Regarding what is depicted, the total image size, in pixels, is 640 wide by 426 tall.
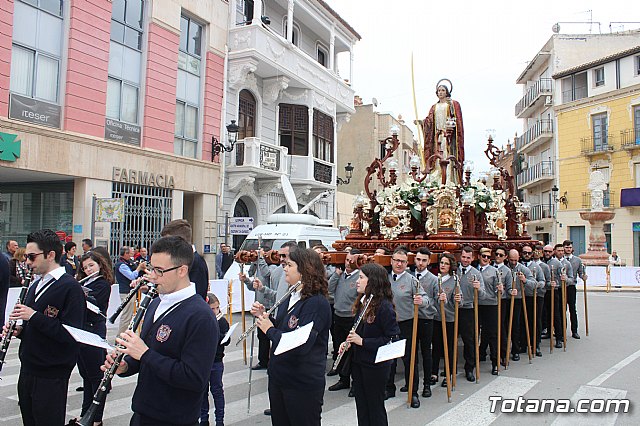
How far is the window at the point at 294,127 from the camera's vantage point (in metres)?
22.8

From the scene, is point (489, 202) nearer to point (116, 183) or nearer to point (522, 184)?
point (116, 183)

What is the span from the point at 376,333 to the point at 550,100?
125 ft

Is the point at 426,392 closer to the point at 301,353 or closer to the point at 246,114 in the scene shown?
the point at 301,353

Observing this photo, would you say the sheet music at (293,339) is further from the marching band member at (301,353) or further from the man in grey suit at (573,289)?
the man in grey suit at (573,289)

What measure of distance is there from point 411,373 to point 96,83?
42.9ft

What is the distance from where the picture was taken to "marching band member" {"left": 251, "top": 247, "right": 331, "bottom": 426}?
3990 millimetres

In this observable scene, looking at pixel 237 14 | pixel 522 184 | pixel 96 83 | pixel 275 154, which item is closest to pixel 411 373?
pixel 96 83

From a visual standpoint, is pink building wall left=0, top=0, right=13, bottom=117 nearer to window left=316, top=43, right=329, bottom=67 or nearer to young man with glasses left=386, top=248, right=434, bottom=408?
young man with glasses left=386, top=248, right=434, bottom=408

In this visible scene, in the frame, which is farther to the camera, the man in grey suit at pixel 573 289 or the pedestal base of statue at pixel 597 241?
the pedestal base of statue at pixel 597 241

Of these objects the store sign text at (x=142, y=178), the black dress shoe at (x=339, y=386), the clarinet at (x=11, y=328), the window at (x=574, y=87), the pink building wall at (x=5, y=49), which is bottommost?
the black dress shoe at (x=339, y=386)

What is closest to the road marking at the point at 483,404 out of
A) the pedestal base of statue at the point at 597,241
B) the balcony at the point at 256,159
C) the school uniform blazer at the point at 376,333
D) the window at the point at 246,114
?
the school uniform blazer at the point at 376,333

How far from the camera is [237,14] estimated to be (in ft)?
68.3

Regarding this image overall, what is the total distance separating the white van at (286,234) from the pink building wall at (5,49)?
274 inches

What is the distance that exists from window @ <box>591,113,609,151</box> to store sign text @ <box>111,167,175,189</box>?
92.0 ft
